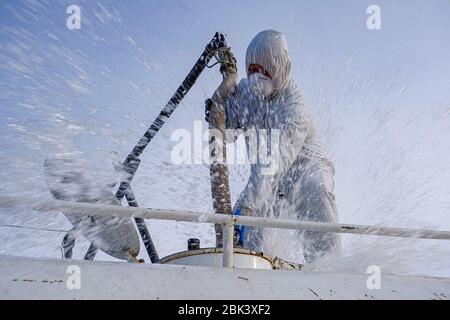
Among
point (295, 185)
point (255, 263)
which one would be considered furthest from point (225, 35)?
point (255, 263)

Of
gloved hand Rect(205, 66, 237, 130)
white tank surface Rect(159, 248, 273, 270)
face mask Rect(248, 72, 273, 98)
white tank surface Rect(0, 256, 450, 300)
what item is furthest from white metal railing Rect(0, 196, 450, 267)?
face mask Rect(248, 72, 273, 98)

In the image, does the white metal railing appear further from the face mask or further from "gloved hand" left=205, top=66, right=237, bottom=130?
the face mask

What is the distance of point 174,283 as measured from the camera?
185 centimetres

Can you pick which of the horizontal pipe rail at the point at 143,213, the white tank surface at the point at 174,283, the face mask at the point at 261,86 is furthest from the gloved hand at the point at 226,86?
the white tank surface at the point at 174,283

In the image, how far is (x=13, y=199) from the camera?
2072 millimetres

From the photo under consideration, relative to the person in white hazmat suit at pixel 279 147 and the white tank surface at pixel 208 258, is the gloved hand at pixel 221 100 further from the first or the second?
the white tank surface at pixel 208 258

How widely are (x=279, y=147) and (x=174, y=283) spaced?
238 centimetres

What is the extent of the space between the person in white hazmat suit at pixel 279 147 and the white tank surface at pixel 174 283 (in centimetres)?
183

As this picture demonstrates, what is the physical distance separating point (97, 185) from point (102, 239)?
0.32 m

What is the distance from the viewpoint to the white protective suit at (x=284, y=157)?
3.99 metres

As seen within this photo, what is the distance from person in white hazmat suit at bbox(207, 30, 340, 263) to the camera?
4004 mm
